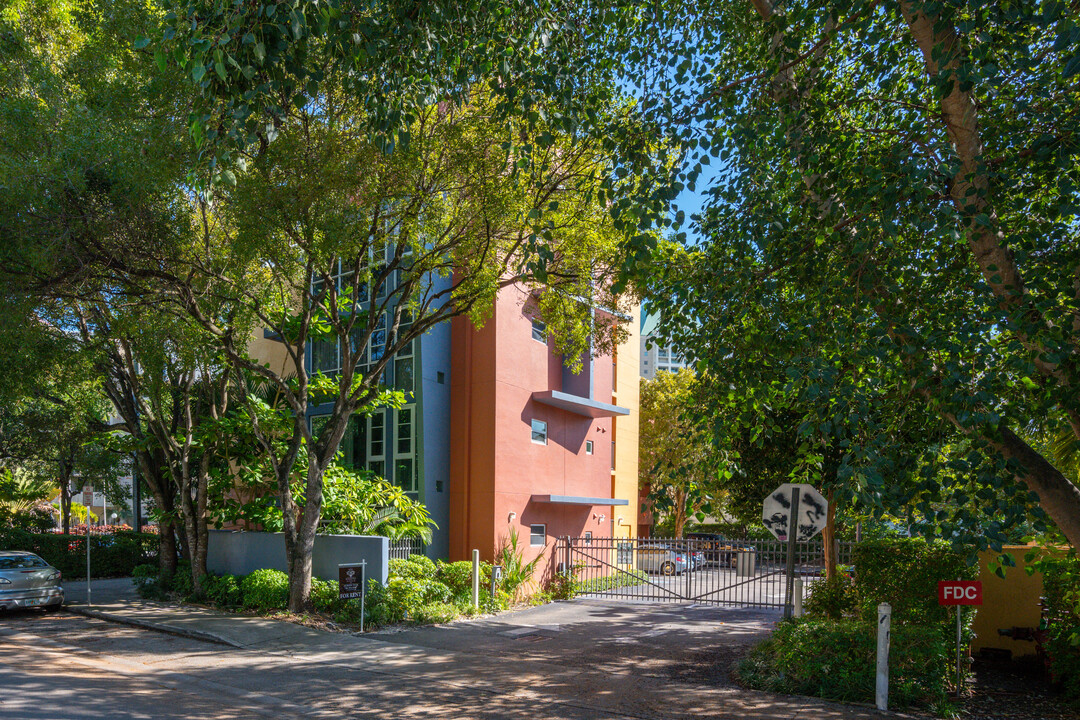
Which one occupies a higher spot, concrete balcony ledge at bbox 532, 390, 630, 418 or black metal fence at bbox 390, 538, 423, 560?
concrete balcony ledge at bbox 532, 390, 630, 418

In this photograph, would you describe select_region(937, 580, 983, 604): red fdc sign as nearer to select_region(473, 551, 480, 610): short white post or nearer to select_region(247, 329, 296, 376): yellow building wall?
select_region(473, 551, 480, 610): short white post

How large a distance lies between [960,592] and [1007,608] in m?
3.20

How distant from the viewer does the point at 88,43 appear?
13891 millimetres

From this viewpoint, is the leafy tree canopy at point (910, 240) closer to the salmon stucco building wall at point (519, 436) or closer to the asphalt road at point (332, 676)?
the asphalt road at point (332, 676)

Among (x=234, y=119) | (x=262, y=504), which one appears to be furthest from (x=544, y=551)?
(x=234, y=119)

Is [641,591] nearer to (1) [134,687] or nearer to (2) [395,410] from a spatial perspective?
(2) [395,410]

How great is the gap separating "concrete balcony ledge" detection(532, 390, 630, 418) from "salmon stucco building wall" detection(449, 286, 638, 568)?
0.03 meters

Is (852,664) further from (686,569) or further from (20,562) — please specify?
(20,562)

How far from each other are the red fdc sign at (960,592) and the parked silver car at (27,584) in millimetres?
16616

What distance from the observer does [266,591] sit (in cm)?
1578

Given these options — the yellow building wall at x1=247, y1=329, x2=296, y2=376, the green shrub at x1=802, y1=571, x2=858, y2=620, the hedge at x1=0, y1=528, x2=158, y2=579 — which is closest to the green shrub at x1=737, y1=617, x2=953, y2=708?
the green shrub at x1=802, y1=571, x2=858, y2=620

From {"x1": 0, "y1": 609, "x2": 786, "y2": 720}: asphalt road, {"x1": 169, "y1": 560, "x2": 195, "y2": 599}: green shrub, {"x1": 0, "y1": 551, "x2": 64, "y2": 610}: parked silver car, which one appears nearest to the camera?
{"x1": 0, "y1": 609, "x2": 786, "y2": 720}: asphalt road

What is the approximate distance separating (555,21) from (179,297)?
8.92m

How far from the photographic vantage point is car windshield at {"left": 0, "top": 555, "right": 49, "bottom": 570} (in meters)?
16.8
